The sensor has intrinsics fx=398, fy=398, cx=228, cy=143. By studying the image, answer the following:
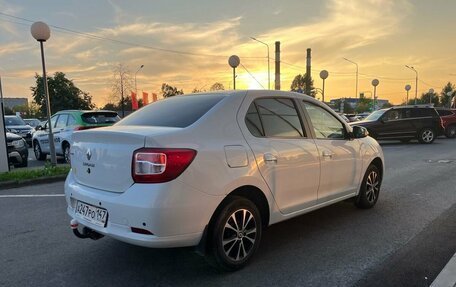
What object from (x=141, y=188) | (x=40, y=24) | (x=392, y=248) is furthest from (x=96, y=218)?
(x=40, y=24)

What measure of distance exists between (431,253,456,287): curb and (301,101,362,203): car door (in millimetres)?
1487

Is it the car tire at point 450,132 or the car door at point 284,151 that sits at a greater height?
the car door at point 284,151

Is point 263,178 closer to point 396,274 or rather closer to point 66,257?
point 396,274

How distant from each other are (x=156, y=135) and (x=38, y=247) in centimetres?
229

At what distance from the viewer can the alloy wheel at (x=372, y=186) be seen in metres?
5.80

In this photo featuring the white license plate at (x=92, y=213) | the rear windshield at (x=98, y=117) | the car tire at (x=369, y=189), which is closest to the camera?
the white license plate at (x=92, y=213)

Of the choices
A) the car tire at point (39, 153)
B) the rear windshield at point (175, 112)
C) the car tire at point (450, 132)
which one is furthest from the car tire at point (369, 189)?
the car tire at point (450, 132)

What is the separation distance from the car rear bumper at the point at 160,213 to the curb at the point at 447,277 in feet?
6.65

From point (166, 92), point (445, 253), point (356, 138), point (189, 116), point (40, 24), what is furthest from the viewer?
point (166, 92)

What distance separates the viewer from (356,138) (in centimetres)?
546

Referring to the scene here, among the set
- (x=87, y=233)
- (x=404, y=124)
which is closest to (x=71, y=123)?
(x=87, y=233)

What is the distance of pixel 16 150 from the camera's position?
11.4 m

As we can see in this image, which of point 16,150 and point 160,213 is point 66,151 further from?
point 160,213

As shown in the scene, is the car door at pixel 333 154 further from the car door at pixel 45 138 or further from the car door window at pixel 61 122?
the car door at pixel 45 138
